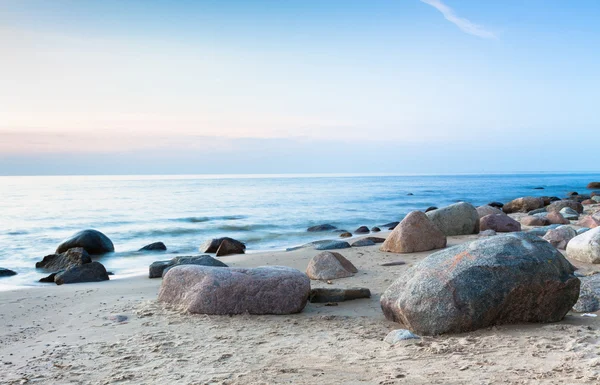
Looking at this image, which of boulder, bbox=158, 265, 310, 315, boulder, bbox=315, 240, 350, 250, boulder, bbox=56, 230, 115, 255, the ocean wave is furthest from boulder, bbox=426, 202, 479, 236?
the ocean wave

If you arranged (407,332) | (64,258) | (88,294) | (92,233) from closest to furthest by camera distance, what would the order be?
(407,332) → (88,294) → (64,258) → (92,233)

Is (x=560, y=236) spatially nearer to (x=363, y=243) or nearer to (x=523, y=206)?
(x=363, y=243)

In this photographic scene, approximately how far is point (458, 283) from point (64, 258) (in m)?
8.56

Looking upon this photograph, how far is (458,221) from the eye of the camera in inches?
464

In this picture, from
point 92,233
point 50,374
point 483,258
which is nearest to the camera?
point 50,374

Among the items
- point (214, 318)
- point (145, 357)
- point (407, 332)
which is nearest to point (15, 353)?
point (145, 357)

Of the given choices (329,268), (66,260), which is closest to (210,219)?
(66,260)

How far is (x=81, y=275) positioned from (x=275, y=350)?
18.1 feet

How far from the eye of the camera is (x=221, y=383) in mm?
3484

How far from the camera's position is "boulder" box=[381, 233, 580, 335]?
4.54 m

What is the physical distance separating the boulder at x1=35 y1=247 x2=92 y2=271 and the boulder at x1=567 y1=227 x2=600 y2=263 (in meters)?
8.78

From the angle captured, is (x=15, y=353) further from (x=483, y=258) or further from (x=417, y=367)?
(x=483, y=258)

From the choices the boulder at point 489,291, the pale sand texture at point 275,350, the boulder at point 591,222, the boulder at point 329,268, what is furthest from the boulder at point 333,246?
the boulder at point 591,222

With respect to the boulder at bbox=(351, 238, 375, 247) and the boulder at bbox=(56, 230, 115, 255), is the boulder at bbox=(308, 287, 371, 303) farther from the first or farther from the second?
the boulder at bbox=(56, 230, 115, 255)
